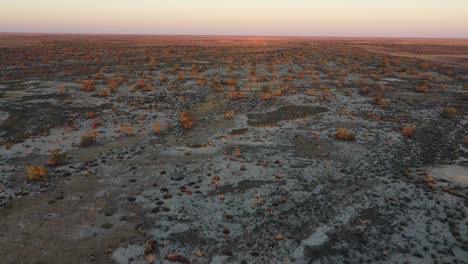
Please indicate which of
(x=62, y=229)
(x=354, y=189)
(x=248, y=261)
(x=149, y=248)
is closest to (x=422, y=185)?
(x=354, y=189)

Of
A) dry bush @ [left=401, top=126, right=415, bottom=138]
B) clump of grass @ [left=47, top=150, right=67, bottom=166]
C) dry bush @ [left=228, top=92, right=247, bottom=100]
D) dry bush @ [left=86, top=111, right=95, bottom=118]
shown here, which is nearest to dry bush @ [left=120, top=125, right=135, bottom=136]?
dry bush @ [left=86, top=111, right=95, bottom=118]

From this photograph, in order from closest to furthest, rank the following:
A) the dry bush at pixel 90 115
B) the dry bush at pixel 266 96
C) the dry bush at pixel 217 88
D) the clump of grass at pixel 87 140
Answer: the clump of grass at pixel 87 140 → the dry bush at pixel 90 115 → the dry bush at pixel 266 96 → the dry bush at pixel 217 88

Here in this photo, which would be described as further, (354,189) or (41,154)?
(41,154)

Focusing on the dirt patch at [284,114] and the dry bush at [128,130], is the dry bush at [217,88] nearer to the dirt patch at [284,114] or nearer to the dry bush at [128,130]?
the dirt patch at [284,114]

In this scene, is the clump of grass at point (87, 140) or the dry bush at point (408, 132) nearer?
the clump of grass at point (87, 140)

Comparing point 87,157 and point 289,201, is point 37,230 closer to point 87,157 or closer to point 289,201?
point 87,157

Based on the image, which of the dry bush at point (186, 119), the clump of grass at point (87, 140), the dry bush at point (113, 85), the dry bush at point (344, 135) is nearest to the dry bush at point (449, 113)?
the dry bush at point (344, 135)
